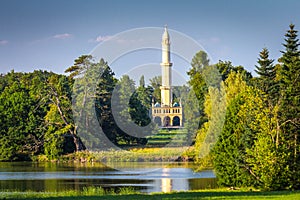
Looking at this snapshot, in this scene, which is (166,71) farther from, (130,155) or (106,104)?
(130,155)

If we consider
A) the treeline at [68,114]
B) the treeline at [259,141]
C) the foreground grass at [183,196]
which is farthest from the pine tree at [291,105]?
the treeline at [68,114]

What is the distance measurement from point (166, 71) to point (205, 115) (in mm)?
11077

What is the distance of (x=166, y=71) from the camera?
215 feet

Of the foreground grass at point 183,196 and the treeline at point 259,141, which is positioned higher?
the treeline at point 259,141

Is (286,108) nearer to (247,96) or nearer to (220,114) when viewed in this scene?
(247,96)

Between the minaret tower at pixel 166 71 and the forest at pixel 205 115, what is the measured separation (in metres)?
2.10

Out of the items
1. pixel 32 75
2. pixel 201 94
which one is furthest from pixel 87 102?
pixel 32 75

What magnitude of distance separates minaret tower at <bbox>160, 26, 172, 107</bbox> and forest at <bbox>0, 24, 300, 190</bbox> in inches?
82.6

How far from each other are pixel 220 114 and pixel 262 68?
10.6 metres

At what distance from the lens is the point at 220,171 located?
3250 centimetres

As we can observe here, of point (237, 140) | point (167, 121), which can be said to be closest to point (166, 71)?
point (167, 121)

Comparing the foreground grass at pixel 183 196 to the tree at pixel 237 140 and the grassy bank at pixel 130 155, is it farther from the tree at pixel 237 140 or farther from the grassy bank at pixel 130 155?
the grassy bank at pixel 130 155

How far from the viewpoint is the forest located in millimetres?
29406

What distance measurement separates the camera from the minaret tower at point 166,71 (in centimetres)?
5859
